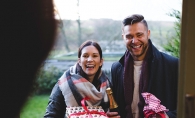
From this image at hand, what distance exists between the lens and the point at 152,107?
140 centimetres

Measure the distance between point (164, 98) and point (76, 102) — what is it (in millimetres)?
449

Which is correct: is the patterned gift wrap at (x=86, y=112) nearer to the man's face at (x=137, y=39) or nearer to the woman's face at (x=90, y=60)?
the woman's face at (x=90, y=60)

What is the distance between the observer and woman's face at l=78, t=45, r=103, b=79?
1.50 metres

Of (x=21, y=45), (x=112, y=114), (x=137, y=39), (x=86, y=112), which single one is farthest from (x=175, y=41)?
(x=21, y=45)

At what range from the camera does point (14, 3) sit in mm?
389

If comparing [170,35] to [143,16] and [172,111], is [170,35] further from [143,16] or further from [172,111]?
[172,111]

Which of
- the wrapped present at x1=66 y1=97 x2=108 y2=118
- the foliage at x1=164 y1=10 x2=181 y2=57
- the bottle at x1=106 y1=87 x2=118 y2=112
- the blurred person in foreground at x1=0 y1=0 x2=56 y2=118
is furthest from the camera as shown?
the foliage at x1=164 y1=10 x2=181 y2=57

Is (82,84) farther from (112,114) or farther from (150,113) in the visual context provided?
(150,113)

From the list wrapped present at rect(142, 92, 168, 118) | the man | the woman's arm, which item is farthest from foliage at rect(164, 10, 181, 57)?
the woman's arm

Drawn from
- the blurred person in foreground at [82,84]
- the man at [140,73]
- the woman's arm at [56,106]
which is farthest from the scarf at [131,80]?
the woman's arm at [56,106]

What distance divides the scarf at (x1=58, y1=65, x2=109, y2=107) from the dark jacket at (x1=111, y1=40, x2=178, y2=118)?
0.40ft

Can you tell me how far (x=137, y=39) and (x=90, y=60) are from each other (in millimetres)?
280

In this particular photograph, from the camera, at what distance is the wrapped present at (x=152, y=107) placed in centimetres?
138

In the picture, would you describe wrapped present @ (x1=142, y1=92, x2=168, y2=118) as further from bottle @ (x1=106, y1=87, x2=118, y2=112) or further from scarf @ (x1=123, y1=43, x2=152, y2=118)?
bottle @ (x1=106, y1=87, x2=118, y2=112)
